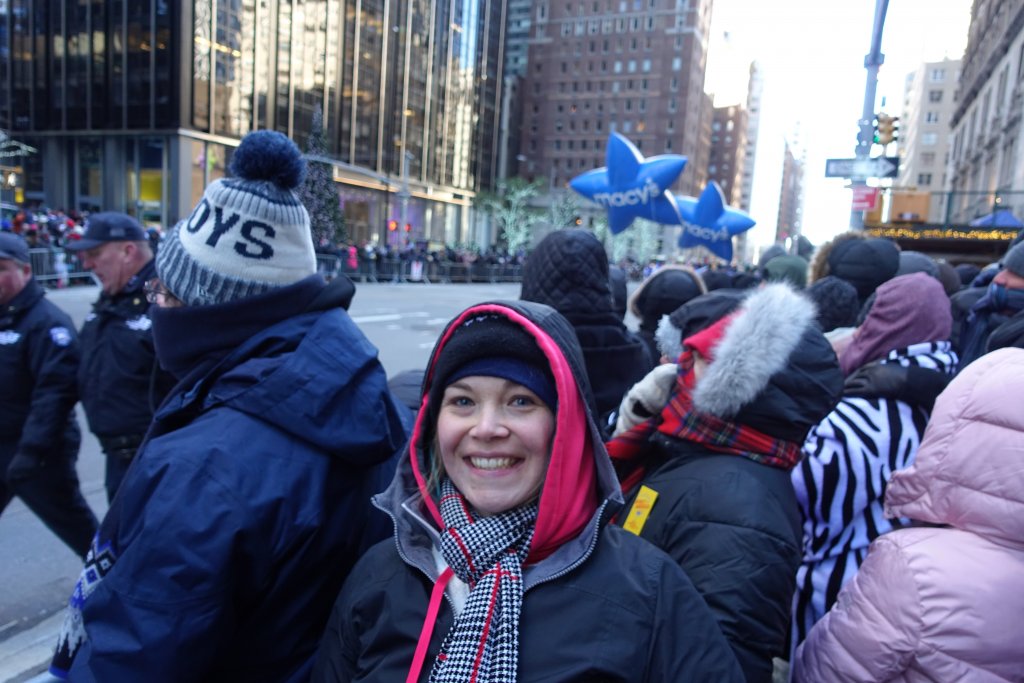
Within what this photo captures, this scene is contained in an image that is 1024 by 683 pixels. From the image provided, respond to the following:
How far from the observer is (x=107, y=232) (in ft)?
11.9

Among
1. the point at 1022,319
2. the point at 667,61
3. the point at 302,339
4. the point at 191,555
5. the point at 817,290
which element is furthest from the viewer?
the point at 667,61

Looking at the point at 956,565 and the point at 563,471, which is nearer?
the point at 563,471

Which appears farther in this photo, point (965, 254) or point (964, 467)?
point (965, 254)

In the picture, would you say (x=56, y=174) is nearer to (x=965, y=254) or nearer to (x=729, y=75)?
(x=965, y=254)

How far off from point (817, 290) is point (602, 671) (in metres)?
3.53

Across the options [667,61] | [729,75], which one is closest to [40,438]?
[667,61]

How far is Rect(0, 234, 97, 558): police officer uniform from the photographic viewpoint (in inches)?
137

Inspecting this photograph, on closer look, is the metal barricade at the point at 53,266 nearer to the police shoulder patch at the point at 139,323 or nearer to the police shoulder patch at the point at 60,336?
the police shoulder patch at the point at 60,336

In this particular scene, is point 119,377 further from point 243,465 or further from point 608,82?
point 608,82

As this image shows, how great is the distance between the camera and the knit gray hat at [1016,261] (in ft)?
10.1

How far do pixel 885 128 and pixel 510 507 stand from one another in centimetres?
1325

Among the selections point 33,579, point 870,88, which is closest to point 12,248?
point 33,579

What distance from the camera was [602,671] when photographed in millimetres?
1201

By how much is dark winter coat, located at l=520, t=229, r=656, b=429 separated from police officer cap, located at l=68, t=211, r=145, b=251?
91.1 inches
